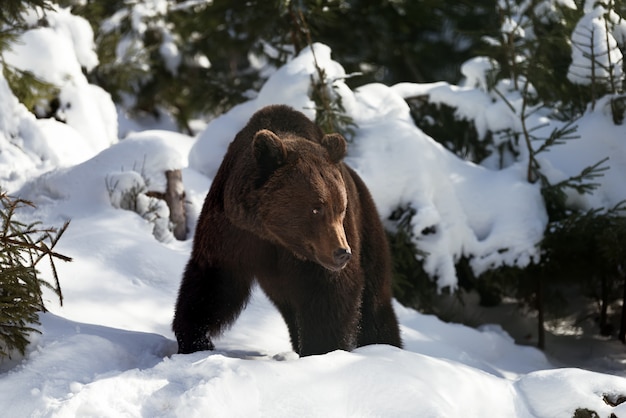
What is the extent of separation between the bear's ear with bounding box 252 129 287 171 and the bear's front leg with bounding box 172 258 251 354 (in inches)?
25.6

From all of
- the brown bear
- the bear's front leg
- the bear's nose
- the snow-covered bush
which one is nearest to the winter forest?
the snow-covered bush

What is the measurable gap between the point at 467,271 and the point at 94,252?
357 cm

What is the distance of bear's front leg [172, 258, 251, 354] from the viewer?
3900 millimetres

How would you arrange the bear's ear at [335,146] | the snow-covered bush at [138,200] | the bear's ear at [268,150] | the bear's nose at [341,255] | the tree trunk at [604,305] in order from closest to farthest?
the bear's nose at [341,255] → the bear's ear at [268,150] → the bear's ear at [335,146] → the snow-covered bush at [138,200] → the tree trunk at [604,305]

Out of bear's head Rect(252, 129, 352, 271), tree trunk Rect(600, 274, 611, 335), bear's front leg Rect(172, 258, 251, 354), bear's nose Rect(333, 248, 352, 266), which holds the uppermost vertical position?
bear's head Rect(252, 129, 352, 271)

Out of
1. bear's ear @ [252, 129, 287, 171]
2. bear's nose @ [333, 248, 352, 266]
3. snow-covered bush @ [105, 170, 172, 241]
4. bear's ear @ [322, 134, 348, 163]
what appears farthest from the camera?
snow-covered bush @ [105, 170, 172, 241]

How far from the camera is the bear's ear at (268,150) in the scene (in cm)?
353

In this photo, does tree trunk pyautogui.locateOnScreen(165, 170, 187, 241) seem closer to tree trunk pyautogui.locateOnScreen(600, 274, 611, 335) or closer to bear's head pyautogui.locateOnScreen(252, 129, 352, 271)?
bear's head pyautogui.locateOnScreen(252, 129, 352, 271)

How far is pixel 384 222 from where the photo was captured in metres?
6.82

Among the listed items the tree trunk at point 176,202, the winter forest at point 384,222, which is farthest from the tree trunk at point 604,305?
the tree trunk at point 176,202

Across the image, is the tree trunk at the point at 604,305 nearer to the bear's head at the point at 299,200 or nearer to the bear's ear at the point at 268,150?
the bear's head at the point at 299,200

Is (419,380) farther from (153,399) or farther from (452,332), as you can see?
(452,332)

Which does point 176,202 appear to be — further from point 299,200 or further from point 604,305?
point 604,305

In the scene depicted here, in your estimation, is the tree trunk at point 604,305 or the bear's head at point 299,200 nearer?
the bear's head at point 299,200
